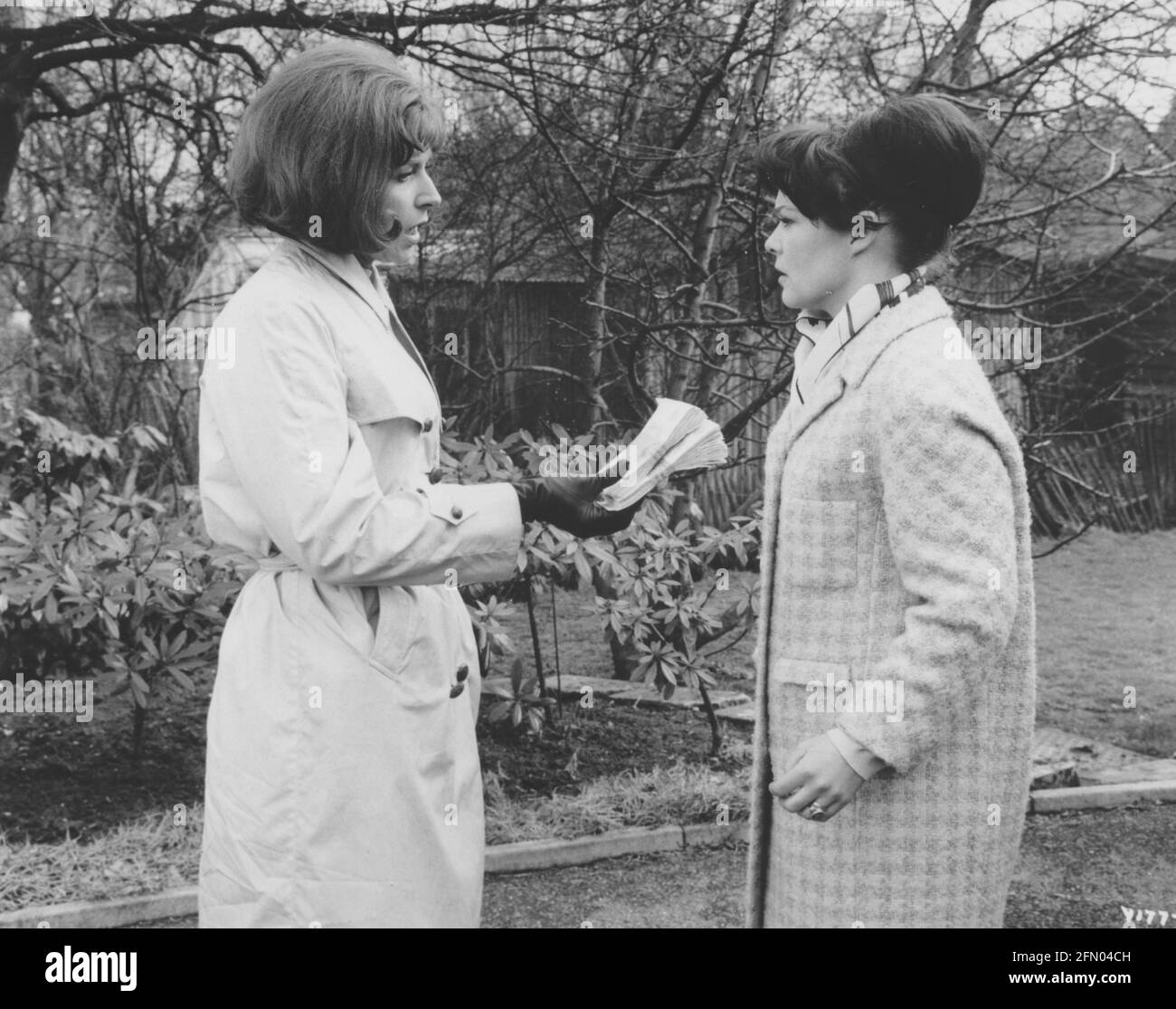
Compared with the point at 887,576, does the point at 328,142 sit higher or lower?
higher

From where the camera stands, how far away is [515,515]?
208 centimetres

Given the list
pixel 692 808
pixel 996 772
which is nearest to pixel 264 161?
pixel 996 772

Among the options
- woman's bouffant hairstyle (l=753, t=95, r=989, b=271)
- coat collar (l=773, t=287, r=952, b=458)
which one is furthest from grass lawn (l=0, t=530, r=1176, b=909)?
woman's bouffant hairstyle (l=753, t=95, r=989, b=271)

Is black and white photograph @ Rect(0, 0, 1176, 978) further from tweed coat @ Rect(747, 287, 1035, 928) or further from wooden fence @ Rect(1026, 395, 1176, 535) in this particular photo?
wooden fence @ Rect(1026, 395, 1176, 535)

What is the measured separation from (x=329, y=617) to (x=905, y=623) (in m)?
0.88

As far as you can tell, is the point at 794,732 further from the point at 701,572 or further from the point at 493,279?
the point at 493,279

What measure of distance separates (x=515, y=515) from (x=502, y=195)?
5.21m

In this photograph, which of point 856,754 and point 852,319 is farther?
point 852,319

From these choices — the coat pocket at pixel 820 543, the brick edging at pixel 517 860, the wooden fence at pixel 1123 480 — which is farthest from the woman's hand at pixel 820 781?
the wooden fence at pixel 1123 480

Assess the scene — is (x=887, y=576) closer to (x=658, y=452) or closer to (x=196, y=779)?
(x=658, y=452)

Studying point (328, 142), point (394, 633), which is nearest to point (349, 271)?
point (328, 142)

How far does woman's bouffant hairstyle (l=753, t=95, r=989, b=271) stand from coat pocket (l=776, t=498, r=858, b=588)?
17.7 inches

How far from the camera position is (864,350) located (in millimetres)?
1981

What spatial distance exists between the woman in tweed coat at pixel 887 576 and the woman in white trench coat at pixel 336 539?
1.30 ft
